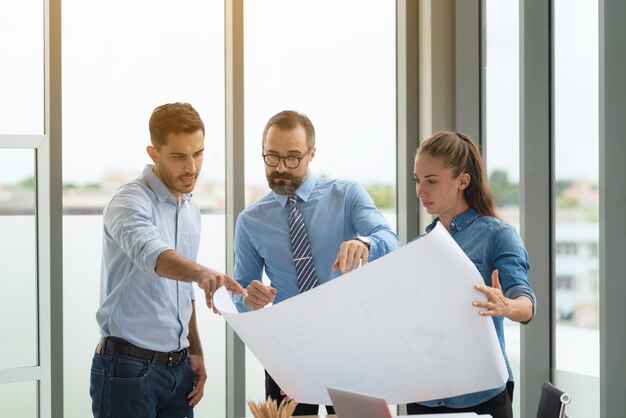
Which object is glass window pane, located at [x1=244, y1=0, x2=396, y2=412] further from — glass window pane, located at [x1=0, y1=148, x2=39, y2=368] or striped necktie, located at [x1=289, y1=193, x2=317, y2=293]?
striped necktie, located at [x1=289, y1=193, x2=317, y2=293]

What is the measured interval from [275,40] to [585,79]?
65.1 inches

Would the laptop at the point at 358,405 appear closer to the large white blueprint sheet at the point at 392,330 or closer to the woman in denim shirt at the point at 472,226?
the large white blueprint sheet at the point at 392,330

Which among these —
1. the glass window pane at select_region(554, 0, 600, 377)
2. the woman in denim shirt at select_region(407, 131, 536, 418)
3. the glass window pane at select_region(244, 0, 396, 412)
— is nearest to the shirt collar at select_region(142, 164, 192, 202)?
the woman in denim shirt at select_region(407, 131, 536, 418)

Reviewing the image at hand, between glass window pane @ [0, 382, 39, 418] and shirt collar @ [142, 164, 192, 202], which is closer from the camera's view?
shirt collar @ [142, 164, 192, 202]

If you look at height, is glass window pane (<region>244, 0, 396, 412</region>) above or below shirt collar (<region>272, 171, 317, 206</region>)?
above

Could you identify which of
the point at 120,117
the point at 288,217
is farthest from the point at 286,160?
the point at 120,117

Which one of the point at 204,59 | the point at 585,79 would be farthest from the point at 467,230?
the point at 204,59

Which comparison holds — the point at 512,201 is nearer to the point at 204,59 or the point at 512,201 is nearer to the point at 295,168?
the point at 295,168

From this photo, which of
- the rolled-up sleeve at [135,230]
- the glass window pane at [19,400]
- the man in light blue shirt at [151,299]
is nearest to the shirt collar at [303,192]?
the man in light blue shirt at [151,299]

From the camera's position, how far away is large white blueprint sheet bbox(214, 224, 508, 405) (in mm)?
1463

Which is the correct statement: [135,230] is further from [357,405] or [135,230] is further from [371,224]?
[357,405]

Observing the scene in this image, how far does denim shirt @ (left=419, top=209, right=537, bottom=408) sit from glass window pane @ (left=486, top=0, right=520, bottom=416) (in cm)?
138

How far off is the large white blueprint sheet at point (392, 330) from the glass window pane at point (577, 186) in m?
1.29

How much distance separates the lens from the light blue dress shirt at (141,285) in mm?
2252
